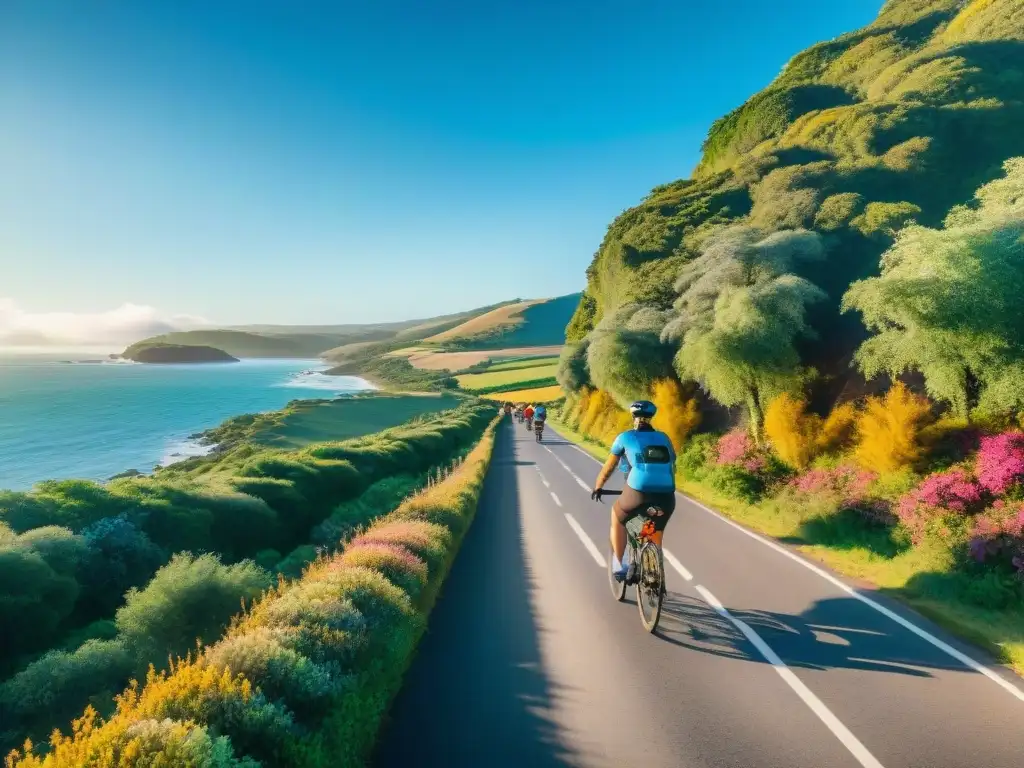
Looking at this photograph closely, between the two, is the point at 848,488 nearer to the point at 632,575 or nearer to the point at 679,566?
the point at 679,566

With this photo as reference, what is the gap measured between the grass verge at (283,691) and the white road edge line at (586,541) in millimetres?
4246

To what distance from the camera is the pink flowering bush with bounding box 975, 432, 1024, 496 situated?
8766 millimetres

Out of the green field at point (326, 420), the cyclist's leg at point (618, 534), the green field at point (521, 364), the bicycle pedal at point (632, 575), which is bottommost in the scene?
the green field at point (326, 420)

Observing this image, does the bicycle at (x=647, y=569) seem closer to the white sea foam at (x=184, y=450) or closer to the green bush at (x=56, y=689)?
the green bush at (x=56, y=689)

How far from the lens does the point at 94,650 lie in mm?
6543

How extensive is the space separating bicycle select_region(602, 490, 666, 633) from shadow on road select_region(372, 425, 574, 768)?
147 centimetres

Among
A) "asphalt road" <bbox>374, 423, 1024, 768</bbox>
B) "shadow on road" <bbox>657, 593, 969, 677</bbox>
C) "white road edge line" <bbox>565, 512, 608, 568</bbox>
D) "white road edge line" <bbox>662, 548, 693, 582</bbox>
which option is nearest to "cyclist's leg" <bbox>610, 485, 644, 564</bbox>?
"asphalt road" <bbox>374, 423, 1024, 768</bbox>

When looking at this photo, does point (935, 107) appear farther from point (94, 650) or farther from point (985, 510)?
point (94, 650)

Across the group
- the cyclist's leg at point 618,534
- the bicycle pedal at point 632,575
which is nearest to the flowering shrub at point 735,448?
the cyclist's leg at point 618,534

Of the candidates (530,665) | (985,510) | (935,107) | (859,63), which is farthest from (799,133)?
(530,665)

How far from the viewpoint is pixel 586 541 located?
1191 cm

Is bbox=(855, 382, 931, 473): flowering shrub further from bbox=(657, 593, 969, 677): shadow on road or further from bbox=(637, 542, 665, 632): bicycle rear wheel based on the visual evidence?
bbox=(637, 542, 665, 632): bicycle rear wheel

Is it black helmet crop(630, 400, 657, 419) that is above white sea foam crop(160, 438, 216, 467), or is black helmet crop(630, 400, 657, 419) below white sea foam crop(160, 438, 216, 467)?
above

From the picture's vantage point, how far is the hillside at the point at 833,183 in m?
23.3
